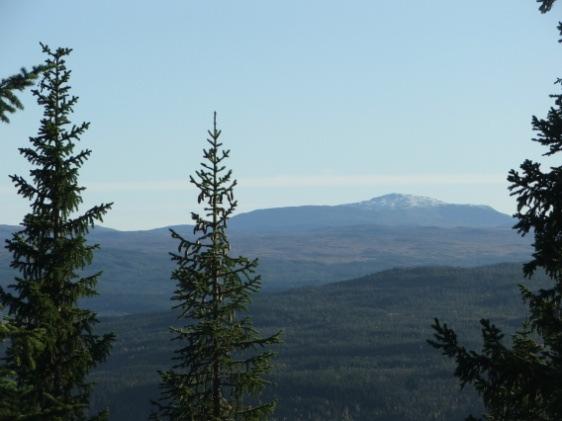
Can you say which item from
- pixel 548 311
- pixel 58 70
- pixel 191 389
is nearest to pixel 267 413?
pixel 191 389

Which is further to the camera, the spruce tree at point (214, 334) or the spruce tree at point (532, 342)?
the spruce tree at point (214, 334)

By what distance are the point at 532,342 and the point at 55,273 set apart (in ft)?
40.0

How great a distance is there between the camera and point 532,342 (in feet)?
69.7

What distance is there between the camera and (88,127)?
25828 mm

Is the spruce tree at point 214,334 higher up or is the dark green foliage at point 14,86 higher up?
A: the dark green foliage at point 14,86

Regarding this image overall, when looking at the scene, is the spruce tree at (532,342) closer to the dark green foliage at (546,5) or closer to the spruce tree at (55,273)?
the dark green foliage at (546,5)

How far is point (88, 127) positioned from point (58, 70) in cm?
187

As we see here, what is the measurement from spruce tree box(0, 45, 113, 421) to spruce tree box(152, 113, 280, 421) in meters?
2.24

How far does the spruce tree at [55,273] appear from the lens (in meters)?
24.0

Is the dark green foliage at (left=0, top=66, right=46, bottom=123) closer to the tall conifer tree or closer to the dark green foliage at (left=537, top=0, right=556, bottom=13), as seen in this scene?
the tall conifer tree

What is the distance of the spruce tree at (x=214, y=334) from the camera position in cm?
2484

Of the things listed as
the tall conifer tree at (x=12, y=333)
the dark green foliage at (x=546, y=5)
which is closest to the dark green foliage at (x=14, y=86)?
the tall conifer tree at (x=12, y=333)

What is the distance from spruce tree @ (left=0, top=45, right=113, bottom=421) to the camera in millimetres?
24047

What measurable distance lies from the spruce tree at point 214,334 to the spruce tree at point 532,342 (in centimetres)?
686
